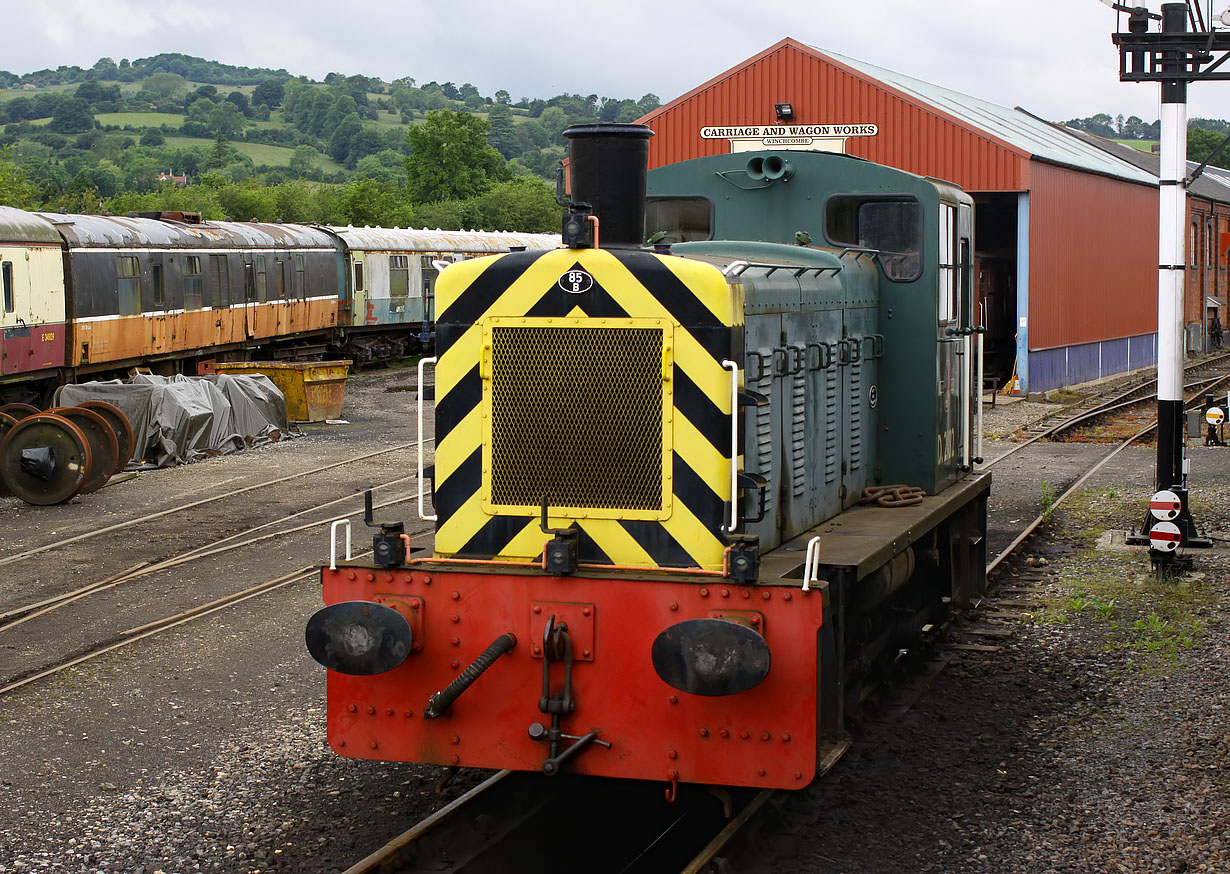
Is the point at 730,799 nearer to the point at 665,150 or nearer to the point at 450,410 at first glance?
the point at 450,410

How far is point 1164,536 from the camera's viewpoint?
10.7 metres

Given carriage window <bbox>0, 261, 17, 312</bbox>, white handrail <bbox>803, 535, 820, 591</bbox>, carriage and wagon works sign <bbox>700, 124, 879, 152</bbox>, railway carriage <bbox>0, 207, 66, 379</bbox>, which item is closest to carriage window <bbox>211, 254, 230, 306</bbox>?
railway carriage <bbox>0, 207, 66, 379</bbox>

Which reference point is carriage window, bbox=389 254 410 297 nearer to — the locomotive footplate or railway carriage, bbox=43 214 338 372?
railway carriage, bbox=43 214 338 372

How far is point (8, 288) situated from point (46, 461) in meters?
4.61

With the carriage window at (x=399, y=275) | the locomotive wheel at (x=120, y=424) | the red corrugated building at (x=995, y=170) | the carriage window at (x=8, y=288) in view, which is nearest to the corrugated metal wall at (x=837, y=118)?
the red corrugated building at (x=995, y=170)

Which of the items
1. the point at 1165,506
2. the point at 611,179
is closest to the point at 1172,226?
the point at 1165,506

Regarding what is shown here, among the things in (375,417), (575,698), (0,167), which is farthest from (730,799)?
(0,167)

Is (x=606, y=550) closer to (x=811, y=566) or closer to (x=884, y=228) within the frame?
(x=811, y=566)

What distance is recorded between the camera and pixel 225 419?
729 inches

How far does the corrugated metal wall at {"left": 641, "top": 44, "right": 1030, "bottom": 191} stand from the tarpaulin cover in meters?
9.17

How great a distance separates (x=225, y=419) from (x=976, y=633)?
12410 millimetres

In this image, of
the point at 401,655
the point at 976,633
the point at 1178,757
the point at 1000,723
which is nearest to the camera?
the point at 401,655

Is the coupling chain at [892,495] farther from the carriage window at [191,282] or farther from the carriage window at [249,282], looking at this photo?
the carriage window at [249,282]

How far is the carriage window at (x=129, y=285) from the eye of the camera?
21156 millimetres
